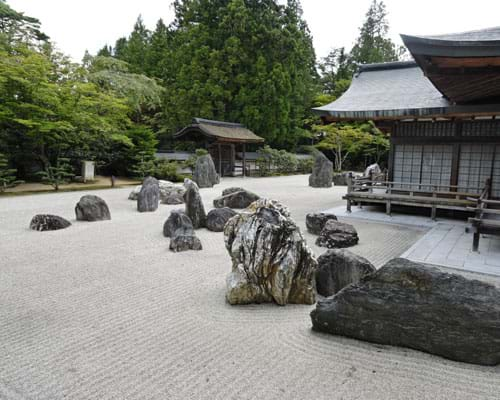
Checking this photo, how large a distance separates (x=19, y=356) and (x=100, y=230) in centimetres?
515

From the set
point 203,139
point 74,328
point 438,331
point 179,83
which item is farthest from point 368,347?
point 179,83

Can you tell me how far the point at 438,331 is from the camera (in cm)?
289

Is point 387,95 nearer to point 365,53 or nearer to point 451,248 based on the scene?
point 451,248

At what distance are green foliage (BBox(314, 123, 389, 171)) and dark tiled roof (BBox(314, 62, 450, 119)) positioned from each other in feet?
25.2

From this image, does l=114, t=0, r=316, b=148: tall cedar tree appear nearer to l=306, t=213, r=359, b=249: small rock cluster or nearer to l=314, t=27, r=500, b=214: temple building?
l=314, t=27, r=500, b=214: temple building

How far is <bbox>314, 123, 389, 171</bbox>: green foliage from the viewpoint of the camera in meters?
23.3

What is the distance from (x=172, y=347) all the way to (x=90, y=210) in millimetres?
6635

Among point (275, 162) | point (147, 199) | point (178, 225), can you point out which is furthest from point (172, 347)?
point (275, 162)

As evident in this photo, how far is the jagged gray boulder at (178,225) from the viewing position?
6816 millimetres

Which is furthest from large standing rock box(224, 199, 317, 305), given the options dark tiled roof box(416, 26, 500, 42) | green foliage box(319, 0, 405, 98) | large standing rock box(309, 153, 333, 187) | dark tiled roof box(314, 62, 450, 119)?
green foliage box(319, 0, 405, 98)

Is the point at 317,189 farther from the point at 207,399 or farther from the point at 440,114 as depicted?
the point at 207,399

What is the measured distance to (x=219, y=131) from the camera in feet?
71.1

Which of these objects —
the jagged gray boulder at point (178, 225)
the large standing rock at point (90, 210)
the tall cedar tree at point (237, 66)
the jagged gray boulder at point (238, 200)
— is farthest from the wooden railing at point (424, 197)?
the tall cedar tree at point (237, 66)

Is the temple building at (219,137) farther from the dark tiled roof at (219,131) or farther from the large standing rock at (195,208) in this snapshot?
the large standing rock at (195,208)
